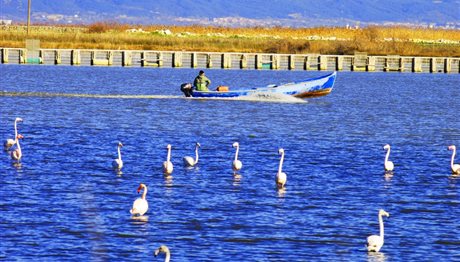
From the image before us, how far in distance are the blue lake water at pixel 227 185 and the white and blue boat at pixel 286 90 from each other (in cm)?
89

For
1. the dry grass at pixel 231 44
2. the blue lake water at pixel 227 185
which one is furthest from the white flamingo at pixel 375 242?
the dry grass at pixel 231 44

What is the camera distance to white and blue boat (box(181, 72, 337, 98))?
54.4 m

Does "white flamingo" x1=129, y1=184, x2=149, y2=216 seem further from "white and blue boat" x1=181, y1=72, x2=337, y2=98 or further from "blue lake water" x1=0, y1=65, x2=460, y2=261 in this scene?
"white and blue boat" x1=181, y1=72, x2=337, y2=98

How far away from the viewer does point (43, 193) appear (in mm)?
24797

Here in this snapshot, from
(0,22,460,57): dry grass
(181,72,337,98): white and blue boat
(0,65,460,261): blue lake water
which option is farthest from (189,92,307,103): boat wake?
(0,22,460,57): dry grass

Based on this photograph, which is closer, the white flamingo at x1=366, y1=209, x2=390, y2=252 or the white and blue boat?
the white flamingo at x1=366, y1=209, x2=390, y2=252

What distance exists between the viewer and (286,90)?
56.5 m

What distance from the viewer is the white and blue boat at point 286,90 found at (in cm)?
5441

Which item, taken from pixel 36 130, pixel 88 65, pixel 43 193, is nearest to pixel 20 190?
pixel 43 193

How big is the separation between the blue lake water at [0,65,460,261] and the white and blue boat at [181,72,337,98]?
889mm

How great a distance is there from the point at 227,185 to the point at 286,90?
3008 centimetres

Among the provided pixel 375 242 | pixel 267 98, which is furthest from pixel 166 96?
pixel 375 242

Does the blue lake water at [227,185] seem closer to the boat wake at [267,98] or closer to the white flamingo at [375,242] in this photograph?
the white flamingo at [375,242]

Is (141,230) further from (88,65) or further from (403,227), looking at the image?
(88,65)
